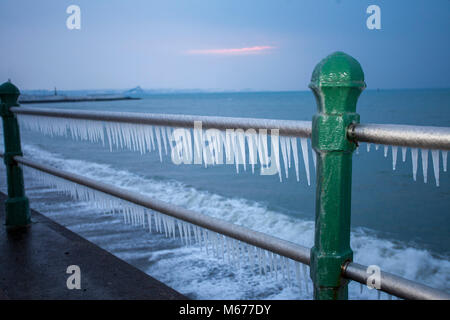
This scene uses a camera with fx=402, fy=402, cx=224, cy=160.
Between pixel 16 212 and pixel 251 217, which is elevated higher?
pixel 16 212

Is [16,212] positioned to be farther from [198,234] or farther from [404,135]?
[404,135]

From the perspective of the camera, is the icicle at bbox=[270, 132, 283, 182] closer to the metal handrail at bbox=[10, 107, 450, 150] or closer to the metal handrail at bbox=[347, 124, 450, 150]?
the metal handrail at bbox=[10, 107, 450, 150]

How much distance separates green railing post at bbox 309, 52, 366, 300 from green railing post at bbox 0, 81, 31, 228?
3.12 meters

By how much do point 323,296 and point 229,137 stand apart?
2.07ft

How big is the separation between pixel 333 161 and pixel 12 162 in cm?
326

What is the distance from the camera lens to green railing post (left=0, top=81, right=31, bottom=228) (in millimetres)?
3492

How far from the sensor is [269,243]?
1485 mm

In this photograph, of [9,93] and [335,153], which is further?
[9,93]

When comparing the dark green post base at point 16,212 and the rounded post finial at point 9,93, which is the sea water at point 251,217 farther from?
the rounded post finial at point 9,93

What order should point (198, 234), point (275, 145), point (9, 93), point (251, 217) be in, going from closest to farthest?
point (275, 145) < point (198, 234) < point (9, 93) < point (251, 217)

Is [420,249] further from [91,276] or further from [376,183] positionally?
[91,276]

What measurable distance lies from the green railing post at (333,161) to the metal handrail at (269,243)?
65 mm

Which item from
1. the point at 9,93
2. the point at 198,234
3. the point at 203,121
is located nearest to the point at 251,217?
the point at 9,93

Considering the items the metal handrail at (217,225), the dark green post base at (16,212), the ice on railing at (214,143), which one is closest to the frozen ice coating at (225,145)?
the ice on railing at (214,143)
